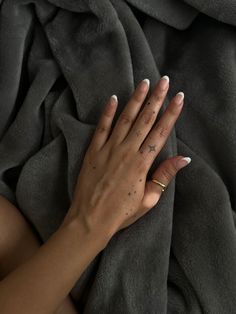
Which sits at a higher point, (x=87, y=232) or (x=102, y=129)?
(x=102, y=129)

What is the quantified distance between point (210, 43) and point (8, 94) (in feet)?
1.40

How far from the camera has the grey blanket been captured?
2.75 feet

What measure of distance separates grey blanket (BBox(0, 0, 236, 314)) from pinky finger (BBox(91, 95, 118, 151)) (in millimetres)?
28

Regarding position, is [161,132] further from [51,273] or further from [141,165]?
[51,273]

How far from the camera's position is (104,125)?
846 millimetres

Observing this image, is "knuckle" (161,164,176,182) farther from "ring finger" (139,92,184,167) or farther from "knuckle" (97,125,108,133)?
"knuckle" (97,125,108,133)

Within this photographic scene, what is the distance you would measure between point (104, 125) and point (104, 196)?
0.13m

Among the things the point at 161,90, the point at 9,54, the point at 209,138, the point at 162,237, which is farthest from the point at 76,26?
the point at 162,237

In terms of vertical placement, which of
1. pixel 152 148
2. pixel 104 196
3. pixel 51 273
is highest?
pixel 152 148

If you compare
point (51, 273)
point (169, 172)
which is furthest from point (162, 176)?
point (51, 273)

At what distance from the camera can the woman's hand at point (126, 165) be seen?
819mm

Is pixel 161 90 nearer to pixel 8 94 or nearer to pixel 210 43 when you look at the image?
pixel 210 43

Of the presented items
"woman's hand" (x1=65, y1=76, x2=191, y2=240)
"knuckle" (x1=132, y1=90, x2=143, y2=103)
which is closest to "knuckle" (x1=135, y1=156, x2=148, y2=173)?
"woman's hand" (x1=65, y1=76, x2=191, y2=240)

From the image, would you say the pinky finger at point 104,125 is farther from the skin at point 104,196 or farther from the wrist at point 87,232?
the wrist at point 87,232
